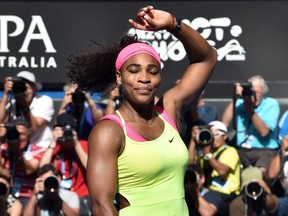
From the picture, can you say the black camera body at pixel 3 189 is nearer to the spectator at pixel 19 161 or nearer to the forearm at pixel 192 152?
the spectator at pixel 19 161

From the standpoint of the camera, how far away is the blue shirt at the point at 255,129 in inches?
320

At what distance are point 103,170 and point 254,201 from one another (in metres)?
4.08

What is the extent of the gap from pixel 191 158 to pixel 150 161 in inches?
167

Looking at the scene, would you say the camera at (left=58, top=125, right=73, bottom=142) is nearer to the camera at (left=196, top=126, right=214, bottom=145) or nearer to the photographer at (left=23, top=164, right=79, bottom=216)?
the photographer at (left=23, top=164, right=79, bottom=216)

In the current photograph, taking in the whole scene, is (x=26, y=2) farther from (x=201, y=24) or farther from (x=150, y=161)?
(x=150, y=161)

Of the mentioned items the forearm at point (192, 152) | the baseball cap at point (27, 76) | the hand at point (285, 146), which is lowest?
the forearm at point (192, 152)

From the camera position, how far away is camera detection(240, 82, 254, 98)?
313 inches

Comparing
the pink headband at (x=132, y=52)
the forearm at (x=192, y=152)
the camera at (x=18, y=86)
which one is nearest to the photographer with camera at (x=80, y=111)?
the camera at (x=18, y=86)

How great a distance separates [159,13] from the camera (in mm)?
3777

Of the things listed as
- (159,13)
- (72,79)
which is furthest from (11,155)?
(159,13)

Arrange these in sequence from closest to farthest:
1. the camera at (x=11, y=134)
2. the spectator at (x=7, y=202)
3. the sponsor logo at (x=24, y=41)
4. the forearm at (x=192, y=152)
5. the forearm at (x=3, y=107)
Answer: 1. the spectator at (x=7, y=202)
2. the camera at (x=11, y=134)
3. the forearm at (x=3, y=107)
4. the forearm at (x=192, y=152)
5. the sponsor logo at (x=24, y=41)

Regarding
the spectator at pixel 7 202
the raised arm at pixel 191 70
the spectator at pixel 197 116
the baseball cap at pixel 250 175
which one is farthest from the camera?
the spectator at pixel 197 116

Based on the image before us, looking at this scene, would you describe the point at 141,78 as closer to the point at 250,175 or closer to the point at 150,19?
the point at 150,19

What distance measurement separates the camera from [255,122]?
8.02 m
